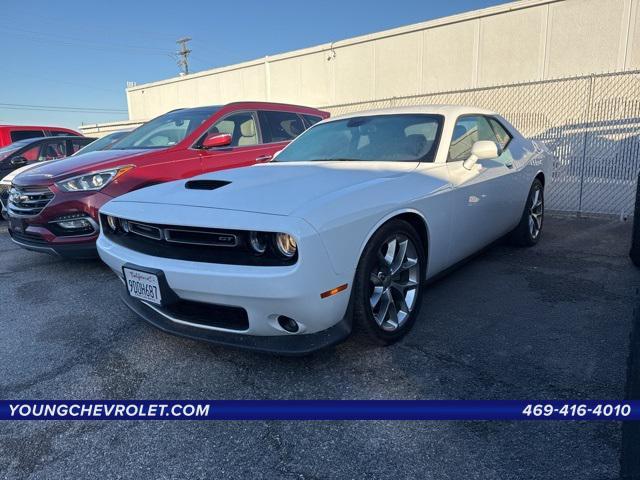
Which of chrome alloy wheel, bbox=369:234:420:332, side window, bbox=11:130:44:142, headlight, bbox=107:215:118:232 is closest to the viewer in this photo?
chrome alloy wheel, bbox=369:234:420:332

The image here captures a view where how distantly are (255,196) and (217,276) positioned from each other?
1.67 ft

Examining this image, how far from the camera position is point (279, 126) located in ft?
19.5

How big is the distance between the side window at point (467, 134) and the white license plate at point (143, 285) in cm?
220

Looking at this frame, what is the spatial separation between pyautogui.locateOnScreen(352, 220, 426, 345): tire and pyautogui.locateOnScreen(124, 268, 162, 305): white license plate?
3.39 ft

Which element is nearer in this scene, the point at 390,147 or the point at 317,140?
the point at 390,147

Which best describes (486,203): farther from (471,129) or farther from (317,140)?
(317,140)

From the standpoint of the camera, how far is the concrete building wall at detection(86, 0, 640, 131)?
12523mm

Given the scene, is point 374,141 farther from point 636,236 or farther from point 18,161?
point 18,161

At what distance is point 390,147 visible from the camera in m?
3.38

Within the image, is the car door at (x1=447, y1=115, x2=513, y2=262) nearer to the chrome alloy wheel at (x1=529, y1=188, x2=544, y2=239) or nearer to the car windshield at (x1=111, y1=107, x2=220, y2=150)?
the chrome alloy wheel at (x1=529, y1=188, x2=544, y2=239)

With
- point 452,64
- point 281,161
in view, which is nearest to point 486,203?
point 281,161

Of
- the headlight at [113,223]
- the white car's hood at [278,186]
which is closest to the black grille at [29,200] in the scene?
the headlight at [113,223]

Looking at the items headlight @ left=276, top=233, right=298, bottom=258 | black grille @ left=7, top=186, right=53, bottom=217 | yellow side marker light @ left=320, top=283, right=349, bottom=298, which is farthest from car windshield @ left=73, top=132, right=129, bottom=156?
yellow side marker light @ left=320, top=283, right=349, bottom=298

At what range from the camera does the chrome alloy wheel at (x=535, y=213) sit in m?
4.80
